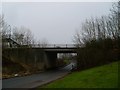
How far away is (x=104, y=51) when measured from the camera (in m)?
50.1

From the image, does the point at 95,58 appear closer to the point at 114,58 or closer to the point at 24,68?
the point at 114,58

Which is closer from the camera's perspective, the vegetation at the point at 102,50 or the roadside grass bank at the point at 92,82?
the roadside grass bank at the point at 92,82

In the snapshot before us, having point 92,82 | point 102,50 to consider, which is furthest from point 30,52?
point 92,82

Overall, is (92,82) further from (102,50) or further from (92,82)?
(102,50)

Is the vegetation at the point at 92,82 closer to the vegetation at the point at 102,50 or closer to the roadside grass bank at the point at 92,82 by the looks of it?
the roadside grass bank at the point at 92,82

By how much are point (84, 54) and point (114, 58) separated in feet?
17.7

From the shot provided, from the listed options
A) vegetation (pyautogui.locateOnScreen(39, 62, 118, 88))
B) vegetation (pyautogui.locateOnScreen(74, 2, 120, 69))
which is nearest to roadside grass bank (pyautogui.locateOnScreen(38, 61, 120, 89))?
vegetation (pyautogui.locateOnScreen(39, 62, 118, 88))

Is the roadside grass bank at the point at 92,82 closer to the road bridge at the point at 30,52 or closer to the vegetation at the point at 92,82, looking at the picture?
the vegetation at the point at 92,82

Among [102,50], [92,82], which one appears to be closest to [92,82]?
[92,82]

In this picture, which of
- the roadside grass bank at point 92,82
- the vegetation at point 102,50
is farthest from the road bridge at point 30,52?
the roadside grass bank at point 92,82

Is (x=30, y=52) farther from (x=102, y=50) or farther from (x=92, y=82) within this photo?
(x=92, y=82)

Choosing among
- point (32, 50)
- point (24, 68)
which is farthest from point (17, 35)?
point (24, 68)

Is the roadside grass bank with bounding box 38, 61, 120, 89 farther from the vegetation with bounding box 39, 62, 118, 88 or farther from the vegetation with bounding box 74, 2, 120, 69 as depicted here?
the vegetation with bounding box 74, 2, 120, 69

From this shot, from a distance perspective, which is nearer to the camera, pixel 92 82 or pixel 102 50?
pixel 92 82
